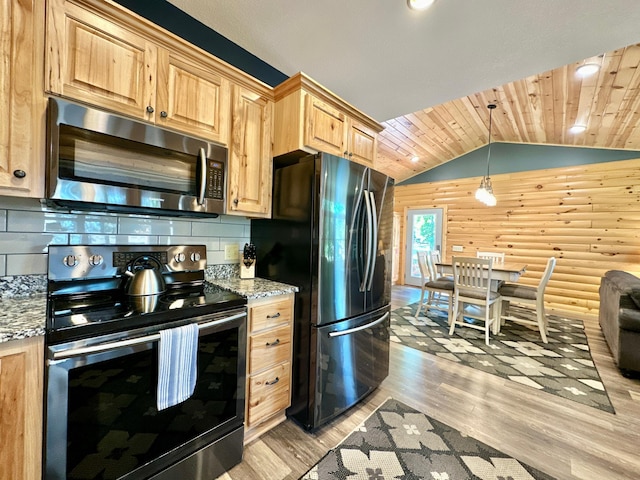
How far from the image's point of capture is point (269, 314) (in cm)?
157

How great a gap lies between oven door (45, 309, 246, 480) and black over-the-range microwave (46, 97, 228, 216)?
655 mm

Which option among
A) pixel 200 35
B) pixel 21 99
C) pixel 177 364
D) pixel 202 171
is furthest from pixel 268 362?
pixel 200 35

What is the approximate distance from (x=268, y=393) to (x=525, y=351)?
2944mm

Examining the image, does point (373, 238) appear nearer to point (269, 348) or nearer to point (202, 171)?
point (269, 348)

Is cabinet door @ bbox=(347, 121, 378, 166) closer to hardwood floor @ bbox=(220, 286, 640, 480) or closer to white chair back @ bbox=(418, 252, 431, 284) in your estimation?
hardwood floor @ bbox=(220, 286, 640, 480)

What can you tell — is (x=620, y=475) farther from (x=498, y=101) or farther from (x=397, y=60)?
(x=498, y=101)

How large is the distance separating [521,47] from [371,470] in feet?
8.79

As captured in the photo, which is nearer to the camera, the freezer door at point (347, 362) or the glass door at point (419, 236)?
the freezer door at point (347, 362)

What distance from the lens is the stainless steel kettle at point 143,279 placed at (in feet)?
4.45

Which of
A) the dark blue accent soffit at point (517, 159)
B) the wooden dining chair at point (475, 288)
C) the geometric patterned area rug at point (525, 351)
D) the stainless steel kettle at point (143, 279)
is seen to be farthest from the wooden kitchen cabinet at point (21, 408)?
the dark blue accent soffit at point (517, 159)

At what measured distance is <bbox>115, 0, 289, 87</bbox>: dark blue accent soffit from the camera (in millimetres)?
1553

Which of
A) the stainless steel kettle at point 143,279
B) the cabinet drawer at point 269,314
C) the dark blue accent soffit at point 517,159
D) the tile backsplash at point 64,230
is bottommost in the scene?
the cabinet drawer at point 269,314

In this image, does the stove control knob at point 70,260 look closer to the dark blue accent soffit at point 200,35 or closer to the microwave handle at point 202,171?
the microwave handle at point 202,171

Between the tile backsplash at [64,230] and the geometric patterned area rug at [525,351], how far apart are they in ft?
8.73
